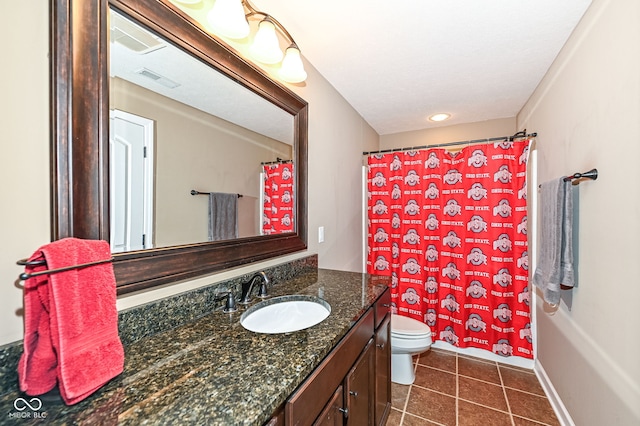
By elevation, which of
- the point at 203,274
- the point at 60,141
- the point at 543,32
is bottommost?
the point at 203,274

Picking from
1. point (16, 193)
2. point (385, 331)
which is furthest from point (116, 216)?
point (385, 331)

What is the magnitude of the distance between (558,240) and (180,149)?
196 cm

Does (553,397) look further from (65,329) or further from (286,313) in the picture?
(65,329)

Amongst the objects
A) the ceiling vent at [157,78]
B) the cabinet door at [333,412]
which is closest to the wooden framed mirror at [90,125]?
the ceiling vent at [157,78]

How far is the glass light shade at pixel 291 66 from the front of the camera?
1.38 m

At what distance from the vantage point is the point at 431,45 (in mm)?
1570

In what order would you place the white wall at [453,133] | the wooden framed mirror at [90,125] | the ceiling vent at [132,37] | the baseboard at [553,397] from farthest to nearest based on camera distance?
the white wall at [453,133] < the baseboard at [553,397] < the ceiling vent at [132,37] < the wooden framed mirror at [90,125]

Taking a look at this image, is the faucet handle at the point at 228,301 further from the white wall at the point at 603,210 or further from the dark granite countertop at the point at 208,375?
the white wall at the point at 603,210

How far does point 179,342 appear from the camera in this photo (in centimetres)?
83

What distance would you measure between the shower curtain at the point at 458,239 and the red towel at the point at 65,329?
7.66ft

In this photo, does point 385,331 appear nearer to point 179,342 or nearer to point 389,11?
point 179,342

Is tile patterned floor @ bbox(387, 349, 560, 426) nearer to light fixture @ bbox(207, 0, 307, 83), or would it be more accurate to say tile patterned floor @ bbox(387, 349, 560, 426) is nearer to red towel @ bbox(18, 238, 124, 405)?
red towel @ bbox(18, 238, 124, 405)

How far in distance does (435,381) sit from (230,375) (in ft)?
6.45

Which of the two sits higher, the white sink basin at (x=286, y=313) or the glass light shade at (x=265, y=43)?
the glass light shade at (x=265, y=43)
